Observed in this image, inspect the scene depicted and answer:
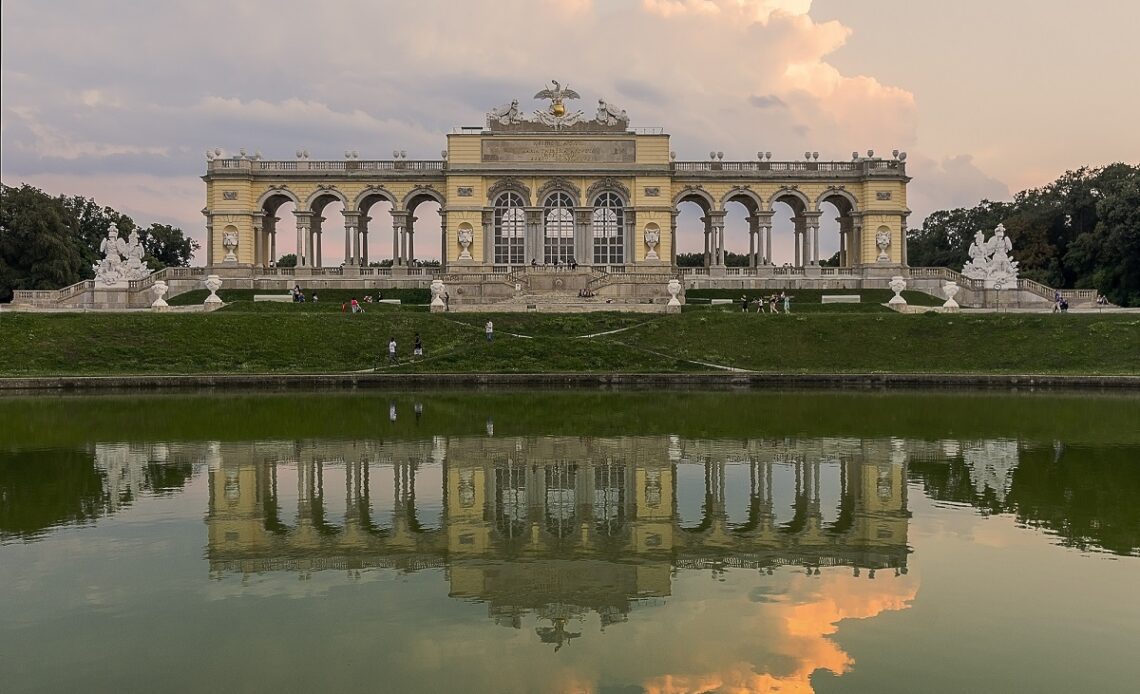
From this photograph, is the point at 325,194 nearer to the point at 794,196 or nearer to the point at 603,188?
the point at 603,188

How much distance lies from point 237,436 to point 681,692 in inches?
529

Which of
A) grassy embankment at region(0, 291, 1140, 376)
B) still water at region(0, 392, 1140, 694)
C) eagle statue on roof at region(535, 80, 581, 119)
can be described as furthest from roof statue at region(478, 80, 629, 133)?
still water at region(0, 392, 1140, 694)

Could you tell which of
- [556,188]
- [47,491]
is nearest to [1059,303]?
[556,188]

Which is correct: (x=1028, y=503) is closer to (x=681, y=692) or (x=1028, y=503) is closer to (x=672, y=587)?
(x=672, y=587)

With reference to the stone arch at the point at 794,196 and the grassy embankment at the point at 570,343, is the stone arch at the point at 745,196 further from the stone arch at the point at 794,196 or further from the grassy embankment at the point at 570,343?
the grassy embankment at the point at 570,343

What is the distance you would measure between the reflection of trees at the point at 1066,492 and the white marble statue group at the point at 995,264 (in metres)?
36.1

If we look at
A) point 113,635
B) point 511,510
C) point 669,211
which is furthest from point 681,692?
point 669,211

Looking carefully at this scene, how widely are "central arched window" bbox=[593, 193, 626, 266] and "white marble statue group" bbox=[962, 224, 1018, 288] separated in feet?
67.5

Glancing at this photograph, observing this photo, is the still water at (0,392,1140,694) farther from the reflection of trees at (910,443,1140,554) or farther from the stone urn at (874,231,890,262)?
the stone urn at (874,231,890,262)

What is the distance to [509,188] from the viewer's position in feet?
189

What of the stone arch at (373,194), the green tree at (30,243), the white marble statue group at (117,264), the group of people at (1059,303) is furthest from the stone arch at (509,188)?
the group of people at (1059,303)

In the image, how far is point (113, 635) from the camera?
7277 mm

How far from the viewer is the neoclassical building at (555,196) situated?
56.8 meters

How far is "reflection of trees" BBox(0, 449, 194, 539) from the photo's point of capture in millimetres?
11023
